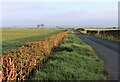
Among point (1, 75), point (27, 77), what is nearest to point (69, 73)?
point (27, 77)

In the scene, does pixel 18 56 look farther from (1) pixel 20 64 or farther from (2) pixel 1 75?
(2) pixel 1 75

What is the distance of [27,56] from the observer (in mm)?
11812

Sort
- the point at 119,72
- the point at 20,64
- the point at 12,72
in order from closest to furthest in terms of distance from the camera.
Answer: the point at 12,72, the point at 20,64, the point at 119,72

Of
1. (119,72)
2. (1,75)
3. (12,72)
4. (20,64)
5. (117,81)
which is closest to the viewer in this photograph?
(1,75)

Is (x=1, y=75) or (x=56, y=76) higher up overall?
(x=1, y=75)

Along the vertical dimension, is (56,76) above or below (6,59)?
below

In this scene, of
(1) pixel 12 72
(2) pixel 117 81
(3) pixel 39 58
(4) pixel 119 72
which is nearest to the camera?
(1) pixel 12 72

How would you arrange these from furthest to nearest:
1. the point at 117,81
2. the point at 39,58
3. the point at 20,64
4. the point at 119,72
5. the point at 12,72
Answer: the point at 39,58 → the point at 119,72 → the point at 117,81 → the point at 20,64 → the point at 12,72

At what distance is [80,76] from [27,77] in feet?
6.47

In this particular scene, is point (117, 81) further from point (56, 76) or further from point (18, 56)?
point (18, 56)

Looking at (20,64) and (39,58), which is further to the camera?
(39,58)

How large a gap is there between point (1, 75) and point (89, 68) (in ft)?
20.1

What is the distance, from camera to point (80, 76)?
1145cm

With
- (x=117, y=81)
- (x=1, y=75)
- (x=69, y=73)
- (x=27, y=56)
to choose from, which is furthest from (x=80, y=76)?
(x=1, y=75)
